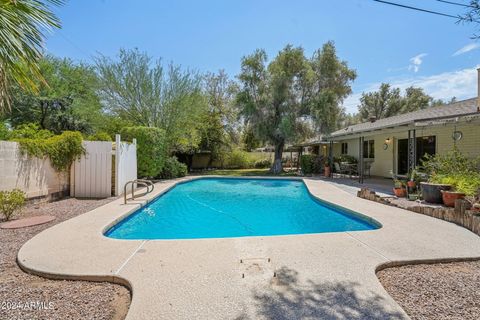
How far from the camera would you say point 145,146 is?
12.1 metres

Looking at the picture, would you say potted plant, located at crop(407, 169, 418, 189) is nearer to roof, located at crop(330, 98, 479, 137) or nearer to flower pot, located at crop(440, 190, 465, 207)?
flower pot, located at crop(440, 190, 465, 207)

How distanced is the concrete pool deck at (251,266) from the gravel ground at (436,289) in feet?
0.49

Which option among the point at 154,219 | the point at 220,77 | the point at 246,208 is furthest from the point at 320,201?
the point at 220,77

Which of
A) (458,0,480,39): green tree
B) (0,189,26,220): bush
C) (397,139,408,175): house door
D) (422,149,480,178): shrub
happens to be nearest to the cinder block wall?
(0,189,26,220): bush

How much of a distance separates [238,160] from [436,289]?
21.7 metres

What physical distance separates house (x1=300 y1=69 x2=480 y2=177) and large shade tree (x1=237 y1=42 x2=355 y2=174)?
236cm

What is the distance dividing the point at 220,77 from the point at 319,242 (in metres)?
24.4

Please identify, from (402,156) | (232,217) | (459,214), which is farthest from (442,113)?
(232,217)

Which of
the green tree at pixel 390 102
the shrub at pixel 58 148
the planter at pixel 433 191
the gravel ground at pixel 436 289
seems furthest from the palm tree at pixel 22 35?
the green tree at pixel 390 102

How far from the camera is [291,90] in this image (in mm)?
18188

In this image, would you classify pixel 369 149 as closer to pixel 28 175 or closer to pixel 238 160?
pixel 238 160

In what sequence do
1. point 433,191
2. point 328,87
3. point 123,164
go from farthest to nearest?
1. point 328,87
2. point 123,164
3. point 433,191

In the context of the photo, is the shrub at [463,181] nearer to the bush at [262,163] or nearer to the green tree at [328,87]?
the green tree at [328,87]

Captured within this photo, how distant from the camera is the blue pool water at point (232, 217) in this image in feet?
20.3
